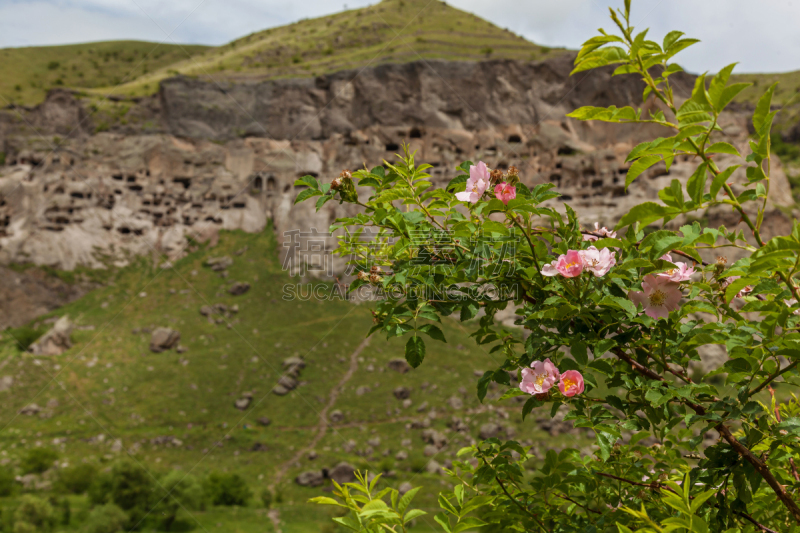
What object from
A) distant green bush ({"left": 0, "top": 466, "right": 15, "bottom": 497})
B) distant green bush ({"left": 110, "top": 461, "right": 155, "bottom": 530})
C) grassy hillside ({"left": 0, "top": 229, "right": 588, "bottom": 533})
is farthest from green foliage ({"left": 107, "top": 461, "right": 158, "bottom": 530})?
distant green bush ({"left": 0, "top": 466, "right": 15, "bottom": 497})

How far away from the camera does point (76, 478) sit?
18.0 metres

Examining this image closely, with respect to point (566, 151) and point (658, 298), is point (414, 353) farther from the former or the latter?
point (566, 151)

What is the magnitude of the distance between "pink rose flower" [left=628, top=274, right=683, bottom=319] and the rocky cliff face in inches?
1065

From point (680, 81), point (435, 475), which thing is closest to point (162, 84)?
point (435, 475)

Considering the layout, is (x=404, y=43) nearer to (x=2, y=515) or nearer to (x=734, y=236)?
(x=2, y=515)

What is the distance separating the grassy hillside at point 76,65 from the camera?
42.9 m

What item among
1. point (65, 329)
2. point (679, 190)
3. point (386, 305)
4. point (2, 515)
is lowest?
point (2, 515)

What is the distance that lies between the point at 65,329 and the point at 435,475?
73.3 feet

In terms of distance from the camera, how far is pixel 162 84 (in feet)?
122

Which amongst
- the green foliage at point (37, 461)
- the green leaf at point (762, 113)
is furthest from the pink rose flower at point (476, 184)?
the green foliage at point (37, 461)

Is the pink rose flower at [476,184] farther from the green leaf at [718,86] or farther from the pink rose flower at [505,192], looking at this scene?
the green leaf at [718,86]

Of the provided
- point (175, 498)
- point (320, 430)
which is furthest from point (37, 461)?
point (320, 430)

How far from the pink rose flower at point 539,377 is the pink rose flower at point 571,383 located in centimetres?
2

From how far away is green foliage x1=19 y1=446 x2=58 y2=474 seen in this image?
1845cm
